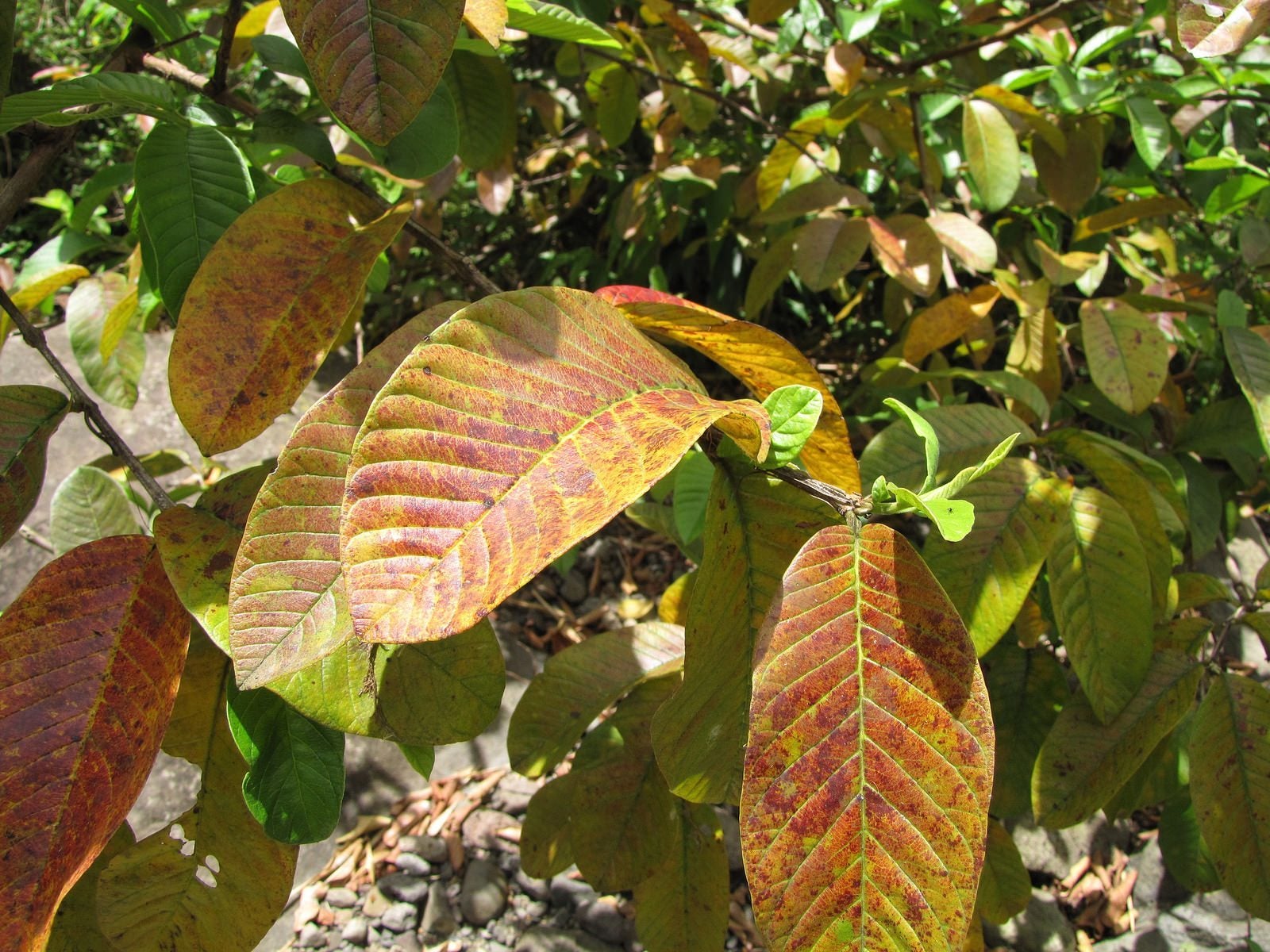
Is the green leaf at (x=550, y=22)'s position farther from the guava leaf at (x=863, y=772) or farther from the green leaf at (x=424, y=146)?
the guava leaf at (x=863, y=772)

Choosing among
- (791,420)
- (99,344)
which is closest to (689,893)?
(791,420)

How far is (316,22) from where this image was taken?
0.56 m

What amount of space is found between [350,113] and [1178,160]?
229cm

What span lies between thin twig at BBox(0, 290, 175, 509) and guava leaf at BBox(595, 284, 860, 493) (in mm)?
352

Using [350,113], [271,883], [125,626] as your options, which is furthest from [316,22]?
[271,883]

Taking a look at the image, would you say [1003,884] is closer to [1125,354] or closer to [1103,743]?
[1103,743]

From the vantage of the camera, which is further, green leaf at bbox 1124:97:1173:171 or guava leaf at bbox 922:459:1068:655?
green leaf at bbox 1124:97:1173:171

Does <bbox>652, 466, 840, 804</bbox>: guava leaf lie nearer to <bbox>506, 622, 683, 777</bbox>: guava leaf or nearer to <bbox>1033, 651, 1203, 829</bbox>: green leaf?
<bbox>506, 622, 683, 777</bbox>: guava leaf

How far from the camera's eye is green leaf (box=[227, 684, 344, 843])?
0.61 meters

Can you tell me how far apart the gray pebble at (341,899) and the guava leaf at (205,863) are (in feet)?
2.89

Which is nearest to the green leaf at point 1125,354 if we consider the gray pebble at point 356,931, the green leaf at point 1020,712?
the green leaf at point 1020,712

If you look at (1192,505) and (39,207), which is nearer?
(1192,505)

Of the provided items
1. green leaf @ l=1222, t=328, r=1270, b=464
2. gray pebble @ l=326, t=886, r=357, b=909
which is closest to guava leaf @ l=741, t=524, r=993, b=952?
green leaf @ l=1222, t=328, r=1270, b=464

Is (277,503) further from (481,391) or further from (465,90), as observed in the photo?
(465,90)
